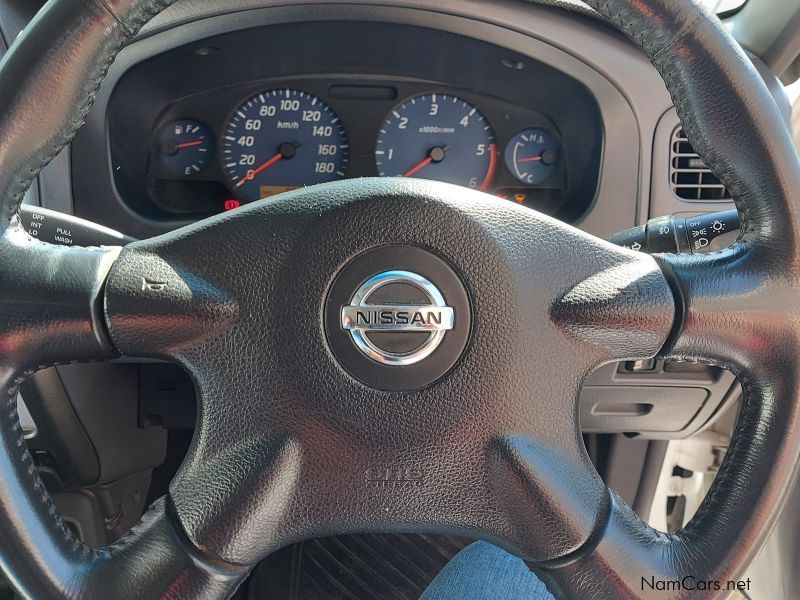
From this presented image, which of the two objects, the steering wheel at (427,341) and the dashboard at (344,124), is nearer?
the steering wheel at (427,341)

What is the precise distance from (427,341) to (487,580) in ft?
1.89

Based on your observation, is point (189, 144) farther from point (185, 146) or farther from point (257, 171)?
point (257, 171)

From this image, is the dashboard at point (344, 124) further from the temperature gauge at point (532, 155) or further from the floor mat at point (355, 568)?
the floor mat at point (355, 568)

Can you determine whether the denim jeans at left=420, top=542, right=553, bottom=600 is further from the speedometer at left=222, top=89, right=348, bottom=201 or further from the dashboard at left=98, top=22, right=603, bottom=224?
the speedometer at left=222, top=89, right=348, bottom=201

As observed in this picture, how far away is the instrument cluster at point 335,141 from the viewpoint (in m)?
1.57

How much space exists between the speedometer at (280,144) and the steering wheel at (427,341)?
88 centimetres

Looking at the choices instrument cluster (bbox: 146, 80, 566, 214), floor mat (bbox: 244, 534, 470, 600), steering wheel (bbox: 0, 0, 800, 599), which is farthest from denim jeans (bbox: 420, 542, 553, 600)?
instrument cluster (bbox: 146, 80, 566, 214)

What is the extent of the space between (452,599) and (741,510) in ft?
1.80

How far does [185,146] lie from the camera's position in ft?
5.18

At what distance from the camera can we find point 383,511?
2.39ft

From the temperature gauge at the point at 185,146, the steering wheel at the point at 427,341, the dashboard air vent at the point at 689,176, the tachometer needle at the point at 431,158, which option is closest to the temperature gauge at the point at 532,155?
the tachometer needle at the point at 431,158

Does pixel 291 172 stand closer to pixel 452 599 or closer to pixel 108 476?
pixel 108 476

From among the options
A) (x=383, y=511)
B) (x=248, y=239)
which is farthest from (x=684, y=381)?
(x=248, y=239)

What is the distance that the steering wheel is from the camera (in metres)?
0.69
